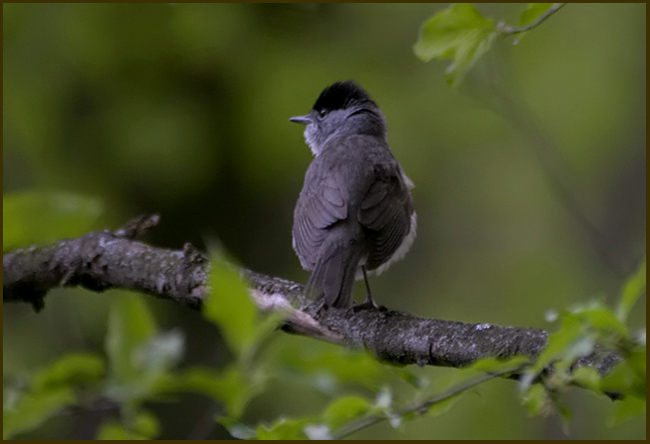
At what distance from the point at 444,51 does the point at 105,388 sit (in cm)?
145

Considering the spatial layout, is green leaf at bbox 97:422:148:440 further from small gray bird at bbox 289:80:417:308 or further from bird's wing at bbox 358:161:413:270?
bird's wing at bbox 358:161:413:270

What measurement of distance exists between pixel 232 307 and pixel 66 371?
66 centimetres

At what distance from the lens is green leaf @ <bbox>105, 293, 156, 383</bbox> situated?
1.70 meters

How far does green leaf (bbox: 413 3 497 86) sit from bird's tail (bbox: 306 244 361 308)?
1.69 metres

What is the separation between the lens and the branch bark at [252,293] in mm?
2871

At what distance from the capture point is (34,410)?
162 centimetres

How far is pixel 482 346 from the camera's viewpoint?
9.21 ft

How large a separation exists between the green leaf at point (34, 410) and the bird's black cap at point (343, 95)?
14.6 ft

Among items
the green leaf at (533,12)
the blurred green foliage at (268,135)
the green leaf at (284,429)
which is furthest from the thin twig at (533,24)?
the blurred green foliage at (268,135)

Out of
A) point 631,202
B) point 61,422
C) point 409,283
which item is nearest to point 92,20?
point 61,422

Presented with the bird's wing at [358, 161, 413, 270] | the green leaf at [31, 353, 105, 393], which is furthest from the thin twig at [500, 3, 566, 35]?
the bird's wing at [358, 161, 413, 270]

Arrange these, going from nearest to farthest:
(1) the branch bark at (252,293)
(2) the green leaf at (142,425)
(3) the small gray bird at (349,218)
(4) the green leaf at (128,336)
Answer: (4) the green leaf at (128,336)
(2) the green leaf at (142,425)
(1) the branch bark at (252,293)
(3) the small gray bird at (349,218)

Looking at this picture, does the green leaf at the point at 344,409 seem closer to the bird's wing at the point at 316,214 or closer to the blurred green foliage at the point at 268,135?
the bird's wing at the point at 316,214

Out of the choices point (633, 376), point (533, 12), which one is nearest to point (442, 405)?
→ point (633, 376)
